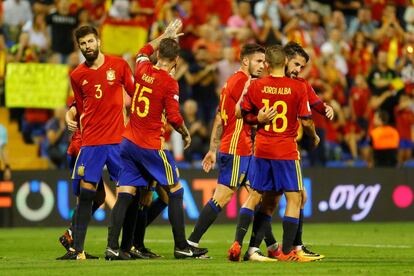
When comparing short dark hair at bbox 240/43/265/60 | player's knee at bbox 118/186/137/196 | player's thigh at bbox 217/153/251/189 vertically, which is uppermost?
short dark hair at bbox 240/43/265/60

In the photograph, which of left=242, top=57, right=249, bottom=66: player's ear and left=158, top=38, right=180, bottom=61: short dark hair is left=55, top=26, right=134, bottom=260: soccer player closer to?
left=158, top=38, right=180, bottom=61: short dark hair

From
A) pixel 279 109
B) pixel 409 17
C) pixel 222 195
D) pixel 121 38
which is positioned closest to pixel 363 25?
pixel 409 17

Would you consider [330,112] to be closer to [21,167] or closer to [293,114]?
[293,114]

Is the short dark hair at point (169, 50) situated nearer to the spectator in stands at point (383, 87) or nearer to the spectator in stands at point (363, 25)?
the spectator in stands at point (383, 87)

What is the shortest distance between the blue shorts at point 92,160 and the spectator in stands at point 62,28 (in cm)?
1000

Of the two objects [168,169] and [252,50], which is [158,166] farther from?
[252,50]

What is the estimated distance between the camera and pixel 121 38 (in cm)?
2264

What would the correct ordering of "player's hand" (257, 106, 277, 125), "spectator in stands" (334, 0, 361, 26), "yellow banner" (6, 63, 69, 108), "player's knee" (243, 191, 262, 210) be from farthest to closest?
1. "spectator in stands" (334, 0, 361, 26)
2. "yellow banner" (6, 63, 69, 108)
3. "player's knee" (243, 191, 262, 210)
4. "player's hand" (257, 106, 277, 125)

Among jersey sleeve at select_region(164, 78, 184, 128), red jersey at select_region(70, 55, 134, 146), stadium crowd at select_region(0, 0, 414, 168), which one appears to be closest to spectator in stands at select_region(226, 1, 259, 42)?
stadium crowd at select_region(0, 0, 414, 168)

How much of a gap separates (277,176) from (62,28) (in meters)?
11.1

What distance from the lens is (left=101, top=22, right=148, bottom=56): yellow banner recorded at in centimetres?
2248

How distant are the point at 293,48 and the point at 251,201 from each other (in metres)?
1.75

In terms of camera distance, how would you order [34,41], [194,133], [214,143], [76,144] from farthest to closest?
[34,41], [194,133], [76,144], [214,143]

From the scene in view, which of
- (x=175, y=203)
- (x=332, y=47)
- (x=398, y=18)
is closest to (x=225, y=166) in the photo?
(x=175, y=203)
